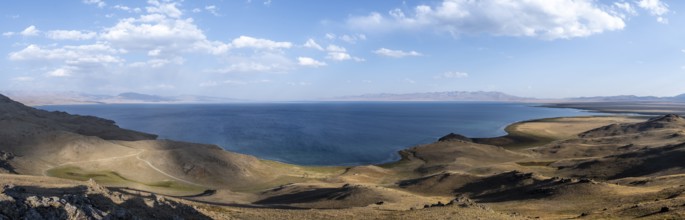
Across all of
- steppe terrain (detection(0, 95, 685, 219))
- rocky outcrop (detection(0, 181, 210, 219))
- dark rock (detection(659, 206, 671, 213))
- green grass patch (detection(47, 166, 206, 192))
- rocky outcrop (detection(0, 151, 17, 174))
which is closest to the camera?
rocky outcrop (detection(0, 181, 210, 219))

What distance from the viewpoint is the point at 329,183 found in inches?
2581

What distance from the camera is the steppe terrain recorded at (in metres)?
29.5

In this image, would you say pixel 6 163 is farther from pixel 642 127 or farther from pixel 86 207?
pixel 642 127

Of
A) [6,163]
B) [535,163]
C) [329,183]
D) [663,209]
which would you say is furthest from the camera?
[535,163]

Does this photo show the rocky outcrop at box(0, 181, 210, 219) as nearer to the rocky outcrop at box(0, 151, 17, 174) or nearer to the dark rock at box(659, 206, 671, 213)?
the rocky outcrop at box(0, 151, 17, 174)

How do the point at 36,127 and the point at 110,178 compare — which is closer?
the point at 110,178

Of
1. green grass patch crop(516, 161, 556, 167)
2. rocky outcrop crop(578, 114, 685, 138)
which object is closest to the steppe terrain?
green grass patch crop(516, 161, 556, 167)

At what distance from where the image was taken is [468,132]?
172750mm

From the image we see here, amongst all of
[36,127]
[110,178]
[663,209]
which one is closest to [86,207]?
[663,209]

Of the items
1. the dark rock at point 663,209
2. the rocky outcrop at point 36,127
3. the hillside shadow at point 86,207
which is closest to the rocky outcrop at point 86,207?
the hillside shadow at point 86,207

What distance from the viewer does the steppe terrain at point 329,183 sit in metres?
29.5

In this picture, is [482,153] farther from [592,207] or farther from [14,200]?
[14,200]

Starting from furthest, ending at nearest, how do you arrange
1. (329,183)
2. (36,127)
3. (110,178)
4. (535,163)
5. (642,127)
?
(642,127) → (535,163) → (36,127) → (329,183) → (110,178)

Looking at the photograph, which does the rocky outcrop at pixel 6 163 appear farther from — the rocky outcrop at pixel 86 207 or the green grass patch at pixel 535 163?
the green grass patch at pixel 535 163
